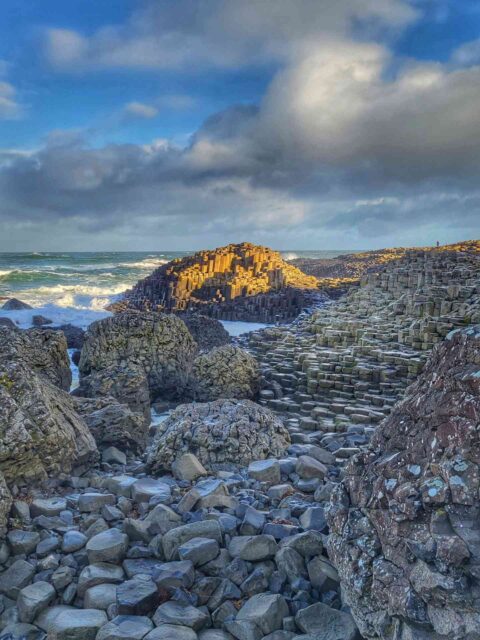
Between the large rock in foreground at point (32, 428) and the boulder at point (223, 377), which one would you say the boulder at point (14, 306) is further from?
the large rock in foreground at point (32, 428)

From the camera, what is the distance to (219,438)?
4664 mm

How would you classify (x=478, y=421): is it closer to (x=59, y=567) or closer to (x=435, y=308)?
(x=59, y=567)

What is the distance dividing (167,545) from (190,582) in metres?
0.32

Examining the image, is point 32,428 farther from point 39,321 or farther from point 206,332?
point 39,321

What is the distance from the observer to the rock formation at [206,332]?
14070 millimetres

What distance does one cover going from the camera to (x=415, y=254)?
19.1 metres

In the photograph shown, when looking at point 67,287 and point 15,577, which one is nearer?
point 15,577

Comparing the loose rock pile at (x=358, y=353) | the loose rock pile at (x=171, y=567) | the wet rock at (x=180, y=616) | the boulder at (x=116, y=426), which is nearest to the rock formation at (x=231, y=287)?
the loose rock pile at (x=358, y=353)

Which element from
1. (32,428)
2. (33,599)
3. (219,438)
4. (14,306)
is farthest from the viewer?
(14,306)

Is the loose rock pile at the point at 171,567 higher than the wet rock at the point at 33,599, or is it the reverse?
the loose rock pile at the point at 171,567

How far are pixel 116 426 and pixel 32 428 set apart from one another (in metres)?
1.47

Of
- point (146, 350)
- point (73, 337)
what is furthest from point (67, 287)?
point (146, 350)

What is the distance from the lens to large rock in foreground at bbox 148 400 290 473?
4.54 m

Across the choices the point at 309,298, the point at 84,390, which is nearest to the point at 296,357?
the point at 84,390
